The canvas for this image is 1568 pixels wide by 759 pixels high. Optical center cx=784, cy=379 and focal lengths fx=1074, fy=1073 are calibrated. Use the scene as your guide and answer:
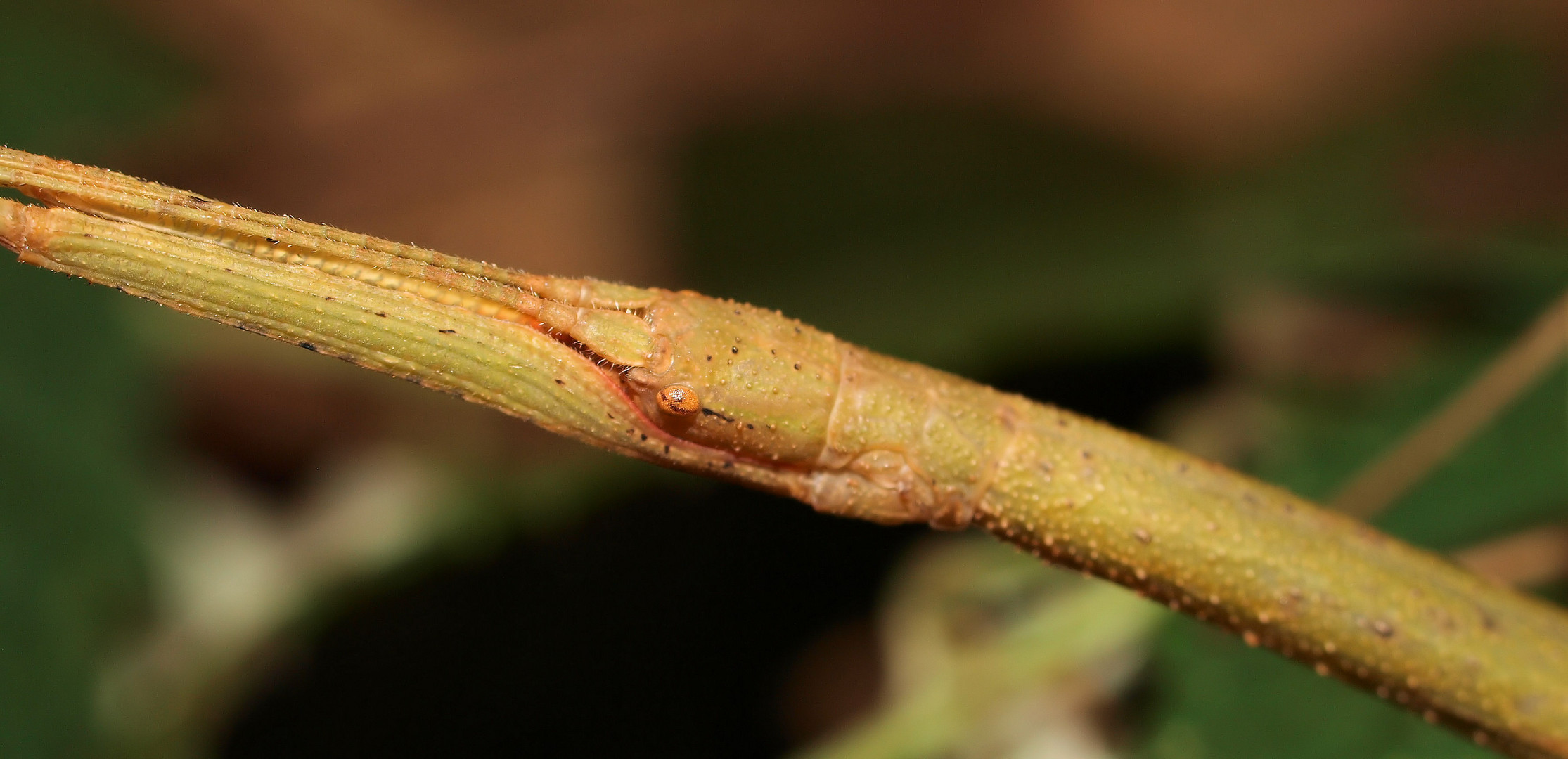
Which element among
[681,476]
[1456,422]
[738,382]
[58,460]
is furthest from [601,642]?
[1456,422]

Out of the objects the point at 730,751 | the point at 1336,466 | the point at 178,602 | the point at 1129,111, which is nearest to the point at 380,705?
the point at 178,602

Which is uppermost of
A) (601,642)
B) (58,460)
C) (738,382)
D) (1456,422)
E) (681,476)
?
(1456,422)

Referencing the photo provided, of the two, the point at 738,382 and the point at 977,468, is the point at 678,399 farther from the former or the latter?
the point at 977,468

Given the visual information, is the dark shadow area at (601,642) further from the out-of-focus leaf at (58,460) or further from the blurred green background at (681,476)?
the out-of-focus leaf at (58,460)

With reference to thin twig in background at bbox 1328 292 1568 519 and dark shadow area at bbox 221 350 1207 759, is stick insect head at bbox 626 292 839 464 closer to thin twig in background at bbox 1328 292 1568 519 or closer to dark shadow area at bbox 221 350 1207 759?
dark shadow area at bbox 221 350 1207 759

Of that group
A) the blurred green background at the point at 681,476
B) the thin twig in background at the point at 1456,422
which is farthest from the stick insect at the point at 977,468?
the thin twig in background at the point at 1456,422

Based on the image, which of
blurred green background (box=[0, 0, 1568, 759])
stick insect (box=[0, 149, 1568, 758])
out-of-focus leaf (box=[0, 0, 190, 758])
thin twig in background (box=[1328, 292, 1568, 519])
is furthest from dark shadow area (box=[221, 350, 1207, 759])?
stick insect (box=[0, 149, 1568, 758])
